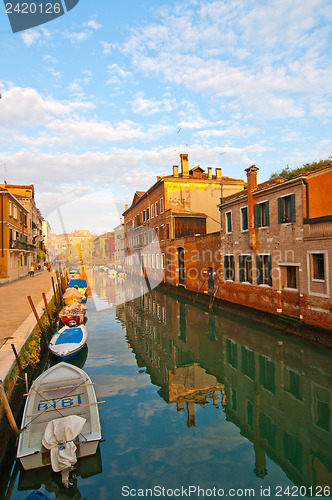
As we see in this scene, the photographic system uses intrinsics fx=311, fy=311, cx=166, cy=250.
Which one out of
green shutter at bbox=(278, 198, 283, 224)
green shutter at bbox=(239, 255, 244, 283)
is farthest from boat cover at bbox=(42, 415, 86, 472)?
green shutter at bbox=(239, 255, 244, 283)

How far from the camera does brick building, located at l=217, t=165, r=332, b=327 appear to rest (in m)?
12.1

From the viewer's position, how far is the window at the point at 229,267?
19.2 m

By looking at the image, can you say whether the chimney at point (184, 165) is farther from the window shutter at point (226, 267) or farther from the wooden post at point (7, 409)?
the wooden post at point (7, 409)

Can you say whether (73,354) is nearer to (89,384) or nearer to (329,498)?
(89,384)

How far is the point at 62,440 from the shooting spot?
5.46 m

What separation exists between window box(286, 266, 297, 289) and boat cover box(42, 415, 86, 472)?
11172 millimetres

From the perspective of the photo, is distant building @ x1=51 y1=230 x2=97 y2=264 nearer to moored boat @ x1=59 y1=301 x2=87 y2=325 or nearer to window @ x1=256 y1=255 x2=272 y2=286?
moored boat @ x1=59 y1=301 x2=87 y2=325

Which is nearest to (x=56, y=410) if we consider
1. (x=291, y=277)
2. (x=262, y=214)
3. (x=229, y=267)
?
(x=291, y=277)

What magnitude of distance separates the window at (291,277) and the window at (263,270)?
3.77 ft

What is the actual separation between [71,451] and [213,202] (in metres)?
27.8

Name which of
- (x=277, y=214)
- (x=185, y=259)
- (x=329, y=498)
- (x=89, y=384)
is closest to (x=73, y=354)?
(x=89, y=384)

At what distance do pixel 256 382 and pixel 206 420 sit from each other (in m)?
2.68

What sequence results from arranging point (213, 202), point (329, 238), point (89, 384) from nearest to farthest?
point (89, 384), point (329, 238), point (213, 202)

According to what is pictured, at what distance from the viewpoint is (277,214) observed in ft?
48.2
